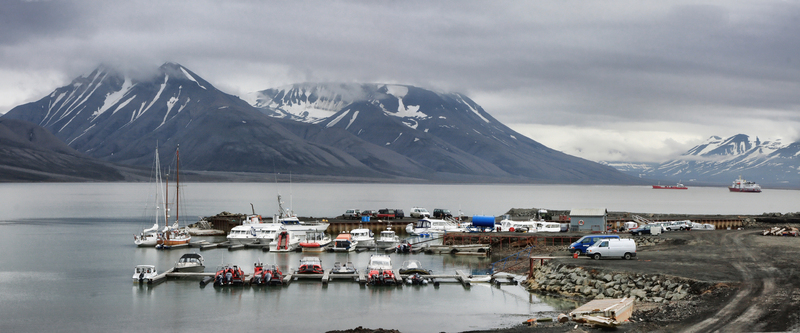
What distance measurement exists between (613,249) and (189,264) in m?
31.1

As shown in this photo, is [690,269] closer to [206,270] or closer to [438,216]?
[206,270]

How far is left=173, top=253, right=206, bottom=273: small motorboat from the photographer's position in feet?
177

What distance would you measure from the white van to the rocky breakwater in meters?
3.31

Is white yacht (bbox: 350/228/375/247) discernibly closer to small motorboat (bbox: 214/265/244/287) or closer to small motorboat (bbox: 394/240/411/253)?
small motorboat (bbox: 394/240/411/253)

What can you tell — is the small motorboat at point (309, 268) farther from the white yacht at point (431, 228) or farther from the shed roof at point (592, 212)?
the white yacht at point (431, 228)

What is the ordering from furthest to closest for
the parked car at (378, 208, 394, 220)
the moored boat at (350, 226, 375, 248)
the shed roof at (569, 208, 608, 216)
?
the parked car at (378, 208, 394, 220), the moored boat at (350, 226, 375, 248), the shed roof at (569, 208, 608, 216)

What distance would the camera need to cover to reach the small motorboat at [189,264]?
53875 millimetres

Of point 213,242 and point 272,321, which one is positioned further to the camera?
point 213,242

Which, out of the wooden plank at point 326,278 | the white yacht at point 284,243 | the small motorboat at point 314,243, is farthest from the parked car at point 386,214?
the wooden plank at point 326,278

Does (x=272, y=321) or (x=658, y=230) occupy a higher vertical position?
(x=658, y=230)

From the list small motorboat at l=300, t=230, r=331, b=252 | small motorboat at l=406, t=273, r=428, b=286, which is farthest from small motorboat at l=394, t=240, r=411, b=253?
small motorboat at l=406, t=273, r=428, b=286

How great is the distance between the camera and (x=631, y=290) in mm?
37594

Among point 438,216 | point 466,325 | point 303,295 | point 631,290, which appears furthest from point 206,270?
point 438,216

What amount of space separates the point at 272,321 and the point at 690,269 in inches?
918
